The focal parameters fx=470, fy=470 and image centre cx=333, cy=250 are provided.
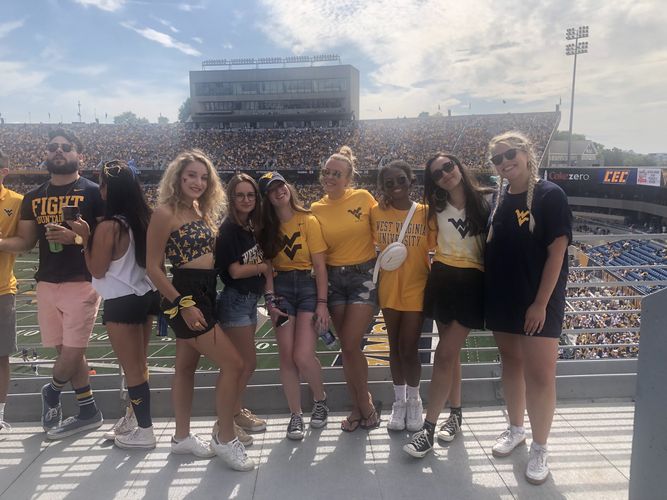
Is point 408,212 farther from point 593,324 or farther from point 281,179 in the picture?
point 593,324

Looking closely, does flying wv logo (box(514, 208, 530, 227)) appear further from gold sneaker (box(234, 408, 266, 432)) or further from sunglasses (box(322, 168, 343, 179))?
gold sneaker (box(234, 408, 266, 432))

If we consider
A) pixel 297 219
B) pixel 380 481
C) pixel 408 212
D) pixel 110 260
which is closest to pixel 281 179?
pixel 297 219

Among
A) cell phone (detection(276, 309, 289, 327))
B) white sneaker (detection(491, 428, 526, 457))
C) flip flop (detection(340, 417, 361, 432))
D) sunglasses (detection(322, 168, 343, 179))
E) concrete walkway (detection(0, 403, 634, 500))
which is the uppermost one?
sunglasses (detection(322, 168, 343, 179))

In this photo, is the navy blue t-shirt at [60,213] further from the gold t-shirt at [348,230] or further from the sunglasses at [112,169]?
the gold t-shirt at [348,230]

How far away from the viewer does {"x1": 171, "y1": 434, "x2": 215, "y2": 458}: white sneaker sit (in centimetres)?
282

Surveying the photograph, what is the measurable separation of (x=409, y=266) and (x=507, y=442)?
1218 millimetres

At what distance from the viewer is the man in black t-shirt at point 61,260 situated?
300 centimetres

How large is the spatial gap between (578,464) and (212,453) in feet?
7.06

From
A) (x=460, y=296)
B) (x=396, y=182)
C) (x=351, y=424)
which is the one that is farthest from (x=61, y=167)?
(x=460, y=296)

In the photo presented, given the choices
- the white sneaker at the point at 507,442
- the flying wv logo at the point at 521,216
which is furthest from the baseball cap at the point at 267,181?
the white sneaker at the point at 507,442

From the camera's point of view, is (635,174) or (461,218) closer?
(461,218)

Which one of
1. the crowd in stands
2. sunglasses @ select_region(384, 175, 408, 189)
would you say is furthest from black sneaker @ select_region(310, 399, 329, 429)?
the crowd in stands

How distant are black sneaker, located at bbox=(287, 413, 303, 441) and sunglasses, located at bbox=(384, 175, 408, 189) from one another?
159cm

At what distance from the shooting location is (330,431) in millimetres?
3125
